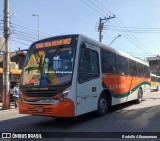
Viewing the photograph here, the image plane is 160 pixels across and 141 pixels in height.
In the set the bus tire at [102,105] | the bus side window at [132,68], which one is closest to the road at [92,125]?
the bus tire at [102,105]

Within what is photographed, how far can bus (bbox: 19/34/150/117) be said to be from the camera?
8.95m

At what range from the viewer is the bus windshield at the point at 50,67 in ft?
30.1

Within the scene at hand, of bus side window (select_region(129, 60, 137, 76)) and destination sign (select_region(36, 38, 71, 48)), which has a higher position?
destination sign (select_region(36, 38, 71, 48))

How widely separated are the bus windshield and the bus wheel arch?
2.54m

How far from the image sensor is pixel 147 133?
813 centimetres

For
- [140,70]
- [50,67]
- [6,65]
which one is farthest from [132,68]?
[6,65]

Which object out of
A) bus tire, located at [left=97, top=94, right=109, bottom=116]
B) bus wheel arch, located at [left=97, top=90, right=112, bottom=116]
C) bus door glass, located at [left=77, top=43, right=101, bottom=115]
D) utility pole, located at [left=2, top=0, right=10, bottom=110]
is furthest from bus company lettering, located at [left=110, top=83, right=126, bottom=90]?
utility pole, located at [left=2, top=0, right=10, bottom=110]

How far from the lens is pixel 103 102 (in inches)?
453

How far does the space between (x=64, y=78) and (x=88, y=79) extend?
1322mm

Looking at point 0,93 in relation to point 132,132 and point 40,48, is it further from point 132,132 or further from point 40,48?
point 132,132

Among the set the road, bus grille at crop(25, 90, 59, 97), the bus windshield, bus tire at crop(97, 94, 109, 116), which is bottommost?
the road

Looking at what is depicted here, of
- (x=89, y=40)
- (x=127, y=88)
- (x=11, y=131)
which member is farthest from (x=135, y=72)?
(x=11, y=131)

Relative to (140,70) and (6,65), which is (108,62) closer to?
(140,70)

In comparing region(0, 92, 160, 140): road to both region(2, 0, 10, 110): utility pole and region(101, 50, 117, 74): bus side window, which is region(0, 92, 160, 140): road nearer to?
region(101, 50, 117, 74): bus side window
